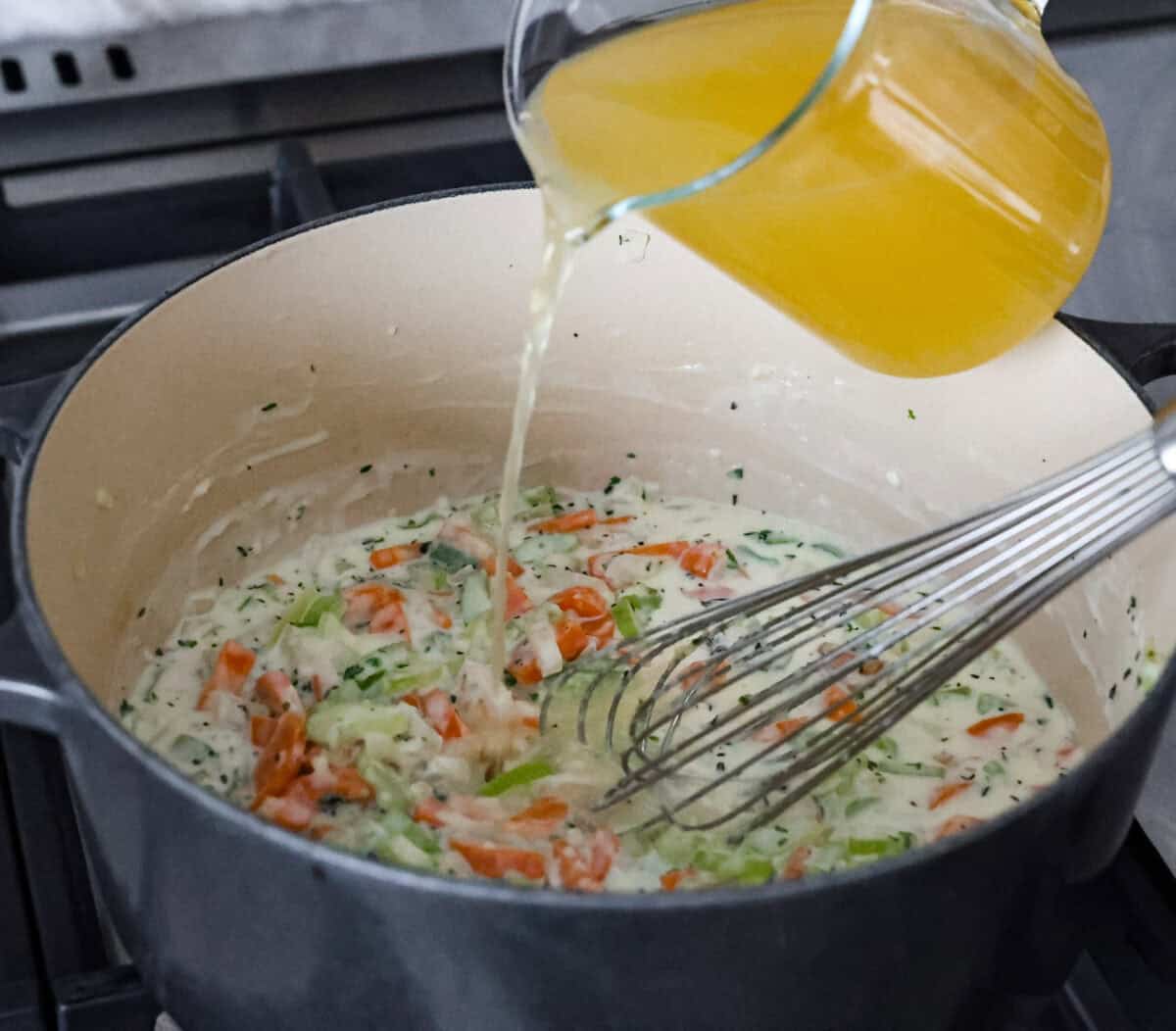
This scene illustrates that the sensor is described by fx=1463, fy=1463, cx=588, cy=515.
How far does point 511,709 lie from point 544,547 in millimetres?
187

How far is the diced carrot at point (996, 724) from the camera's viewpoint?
89 cm

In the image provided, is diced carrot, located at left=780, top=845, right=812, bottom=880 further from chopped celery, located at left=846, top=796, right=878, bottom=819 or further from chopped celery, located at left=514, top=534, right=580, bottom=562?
chopped celery, located at left=514, top=534, right=580, bottom=562

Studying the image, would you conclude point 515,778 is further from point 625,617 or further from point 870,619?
point 870,619

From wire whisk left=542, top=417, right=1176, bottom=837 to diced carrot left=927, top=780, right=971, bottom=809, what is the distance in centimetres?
6

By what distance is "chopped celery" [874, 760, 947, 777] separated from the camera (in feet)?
2.78

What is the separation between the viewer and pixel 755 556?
1.03 metres

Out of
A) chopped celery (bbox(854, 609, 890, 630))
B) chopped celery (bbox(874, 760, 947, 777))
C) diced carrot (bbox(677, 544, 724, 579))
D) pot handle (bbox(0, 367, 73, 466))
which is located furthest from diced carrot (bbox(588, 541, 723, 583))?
pot handle (bbox(0, 367, 73, 466))

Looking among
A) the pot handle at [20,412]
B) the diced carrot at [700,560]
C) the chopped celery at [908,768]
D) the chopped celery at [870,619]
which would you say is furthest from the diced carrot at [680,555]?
the pot handle at [20,412]

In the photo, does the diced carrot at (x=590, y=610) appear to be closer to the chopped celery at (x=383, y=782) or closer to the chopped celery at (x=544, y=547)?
the chopped celery at (x=544, y=547)

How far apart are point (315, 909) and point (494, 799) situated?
0.30 m

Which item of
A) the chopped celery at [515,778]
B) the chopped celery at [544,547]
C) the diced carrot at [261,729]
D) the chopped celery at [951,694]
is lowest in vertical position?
the chopped celery at [951,694]

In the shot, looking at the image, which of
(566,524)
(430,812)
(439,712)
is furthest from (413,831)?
(566,524)

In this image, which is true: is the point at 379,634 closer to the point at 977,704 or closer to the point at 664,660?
the point at 664,660

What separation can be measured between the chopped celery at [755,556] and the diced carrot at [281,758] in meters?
0.33
